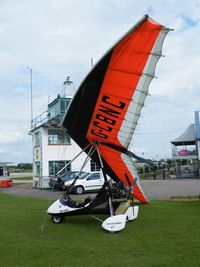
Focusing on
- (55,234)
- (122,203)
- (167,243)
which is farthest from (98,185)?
(167,243)

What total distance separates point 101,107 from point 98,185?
54.2ft

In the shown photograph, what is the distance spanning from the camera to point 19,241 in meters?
8.58

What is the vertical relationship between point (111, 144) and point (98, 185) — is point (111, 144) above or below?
above

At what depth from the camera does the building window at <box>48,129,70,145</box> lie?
3378 centimetres

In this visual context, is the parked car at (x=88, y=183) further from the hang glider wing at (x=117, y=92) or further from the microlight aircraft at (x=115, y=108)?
the hang glider wing at (x=117, y=92)

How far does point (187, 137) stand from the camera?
42.2 m

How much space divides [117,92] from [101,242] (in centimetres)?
366

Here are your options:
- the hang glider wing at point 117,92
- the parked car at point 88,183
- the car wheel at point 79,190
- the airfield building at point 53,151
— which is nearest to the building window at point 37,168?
the airfield building at point 53,151

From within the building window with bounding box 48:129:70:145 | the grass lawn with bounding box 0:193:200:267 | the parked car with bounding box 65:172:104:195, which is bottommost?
the grass lawn with bounding box 0:193:200:267

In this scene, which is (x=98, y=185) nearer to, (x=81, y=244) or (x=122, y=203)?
(x=122, y=203)

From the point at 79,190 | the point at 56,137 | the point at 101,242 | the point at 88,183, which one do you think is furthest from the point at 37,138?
the point at 101,242

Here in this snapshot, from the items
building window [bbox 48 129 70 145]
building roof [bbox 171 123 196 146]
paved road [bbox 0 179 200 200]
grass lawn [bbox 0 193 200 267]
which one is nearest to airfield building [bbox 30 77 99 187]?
building window [bbox 48 129 70 145]

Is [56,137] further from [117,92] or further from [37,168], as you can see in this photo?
[117,92]

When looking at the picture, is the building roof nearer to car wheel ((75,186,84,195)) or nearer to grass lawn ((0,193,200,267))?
car wheel ((75,186,84,195))
